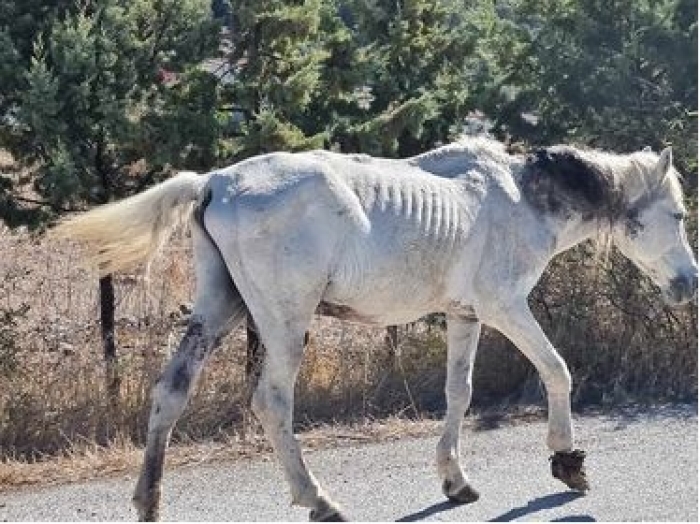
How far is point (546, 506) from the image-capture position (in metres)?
6.85

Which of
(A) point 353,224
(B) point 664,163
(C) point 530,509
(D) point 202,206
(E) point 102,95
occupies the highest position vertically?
(E) point 102,95

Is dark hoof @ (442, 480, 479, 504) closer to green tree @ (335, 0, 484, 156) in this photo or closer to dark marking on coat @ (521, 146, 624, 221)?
dark marking on coat @ (521, 146, 624, 221)

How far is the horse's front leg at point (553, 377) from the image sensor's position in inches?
272

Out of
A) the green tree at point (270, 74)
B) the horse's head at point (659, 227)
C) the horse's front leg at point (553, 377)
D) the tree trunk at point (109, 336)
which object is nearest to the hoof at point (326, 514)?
the horse's front leg at point (553, 377)

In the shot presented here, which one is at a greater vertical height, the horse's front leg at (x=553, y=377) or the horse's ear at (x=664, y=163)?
the horse's ear at (x=664, y=163)

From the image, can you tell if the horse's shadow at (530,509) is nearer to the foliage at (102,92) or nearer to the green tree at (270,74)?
the green tree at (270,74)

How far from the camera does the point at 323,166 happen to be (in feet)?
21.6

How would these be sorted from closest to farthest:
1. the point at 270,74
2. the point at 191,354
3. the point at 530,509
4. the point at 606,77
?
the point at 191,354 < the point at 530,509 < the point at 270,74 < the point at 606,77

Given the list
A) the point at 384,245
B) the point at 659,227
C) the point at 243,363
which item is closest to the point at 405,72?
the point at 243,363

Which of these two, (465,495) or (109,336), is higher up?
(109,336)

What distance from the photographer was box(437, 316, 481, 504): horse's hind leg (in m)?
7.08

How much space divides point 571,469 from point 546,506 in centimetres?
28

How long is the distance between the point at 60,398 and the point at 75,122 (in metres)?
1.81

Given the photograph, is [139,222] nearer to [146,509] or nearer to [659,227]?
[146,509]
